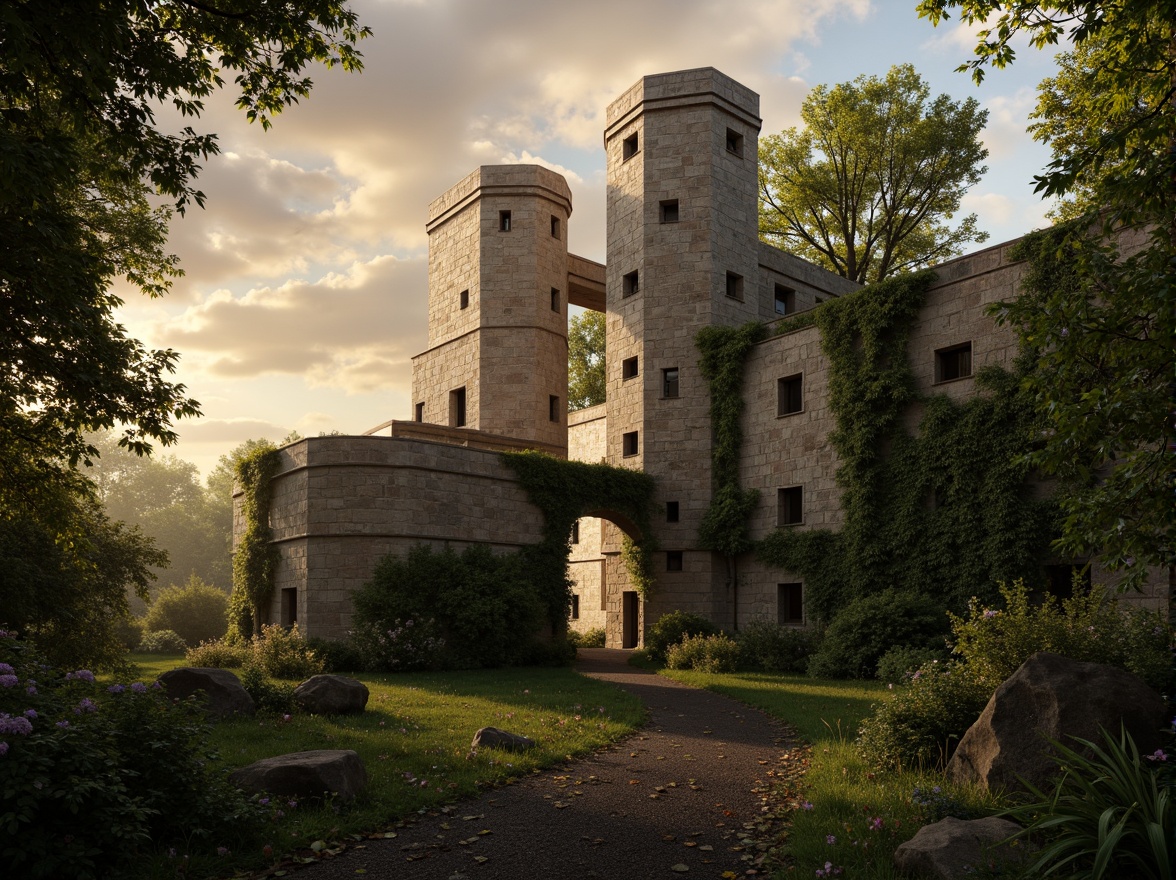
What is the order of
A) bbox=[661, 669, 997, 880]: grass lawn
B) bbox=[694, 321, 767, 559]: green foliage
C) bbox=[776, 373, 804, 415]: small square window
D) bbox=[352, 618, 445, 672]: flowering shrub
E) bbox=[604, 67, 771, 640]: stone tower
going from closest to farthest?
bbox=[661, 669, 997, 880]: grass lawn → bbox=[352, 618, 445, 672]: flowering shrub → bbox=[776, 373, 804, 415]: small square window → bbox=[694, 321, 767, 559]: green foliage → bbox=[604, 67, 771, 640]: stone tower

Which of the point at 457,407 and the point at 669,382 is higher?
the point at 457,407

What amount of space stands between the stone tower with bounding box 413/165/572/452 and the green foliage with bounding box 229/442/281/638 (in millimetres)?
9670

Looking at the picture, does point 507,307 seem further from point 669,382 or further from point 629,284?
point 669,382

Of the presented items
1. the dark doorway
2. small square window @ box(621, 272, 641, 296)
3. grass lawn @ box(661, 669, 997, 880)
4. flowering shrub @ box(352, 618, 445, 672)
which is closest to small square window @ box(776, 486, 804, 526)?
the dark doorway

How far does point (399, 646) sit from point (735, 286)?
16849mm

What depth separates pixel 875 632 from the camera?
65.0 feet

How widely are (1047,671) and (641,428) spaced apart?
22.0 m

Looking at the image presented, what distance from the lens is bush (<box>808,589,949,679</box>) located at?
19.5 metres

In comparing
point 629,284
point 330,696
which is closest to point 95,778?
point 330,696

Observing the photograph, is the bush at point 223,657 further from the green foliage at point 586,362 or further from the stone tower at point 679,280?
the green foliage at point 586,362

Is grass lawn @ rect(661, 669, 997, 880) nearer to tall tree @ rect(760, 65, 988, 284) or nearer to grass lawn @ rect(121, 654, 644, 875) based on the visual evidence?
grass lawn @ rect(121, 654, 644, 875)

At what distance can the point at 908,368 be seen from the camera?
22781 mm

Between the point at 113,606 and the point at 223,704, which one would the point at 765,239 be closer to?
the point at 113,606

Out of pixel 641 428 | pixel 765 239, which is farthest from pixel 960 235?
pixel 641 428
